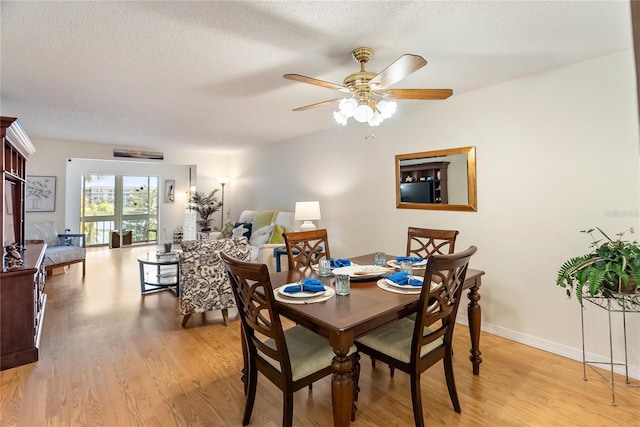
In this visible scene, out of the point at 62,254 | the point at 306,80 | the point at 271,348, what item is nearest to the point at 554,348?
the point at 271,348

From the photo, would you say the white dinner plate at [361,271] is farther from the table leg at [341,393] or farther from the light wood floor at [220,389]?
the light wood floor at [220,389]

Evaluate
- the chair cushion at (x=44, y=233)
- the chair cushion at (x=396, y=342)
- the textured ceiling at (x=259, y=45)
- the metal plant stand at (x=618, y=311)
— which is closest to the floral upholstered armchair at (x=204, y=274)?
the textured ceiling at (x=259, y=45)

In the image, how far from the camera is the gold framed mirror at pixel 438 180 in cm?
303

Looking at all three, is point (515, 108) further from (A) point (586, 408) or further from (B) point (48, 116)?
(B) point (48, 116)

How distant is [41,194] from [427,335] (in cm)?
675

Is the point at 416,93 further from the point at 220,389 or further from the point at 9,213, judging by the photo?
the point at 9,213

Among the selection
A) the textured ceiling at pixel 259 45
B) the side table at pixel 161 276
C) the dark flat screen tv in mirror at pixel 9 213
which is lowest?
the side table at pixel 161 276

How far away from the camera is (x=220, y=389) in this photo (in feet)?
6.80

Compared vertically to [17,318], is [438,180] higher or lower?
higher

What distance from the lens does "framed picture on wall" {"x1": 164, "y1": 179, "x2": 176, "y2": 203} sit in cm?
854

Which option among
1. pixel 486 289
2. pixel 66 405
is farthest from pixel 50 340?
pixel 486 289

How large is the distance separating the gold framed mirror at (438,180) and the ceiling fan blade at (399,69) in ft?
4.98

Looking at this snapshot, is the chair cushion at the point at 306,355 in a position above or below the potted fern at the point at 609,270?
below

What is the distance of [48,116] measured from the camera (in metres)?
3.87
